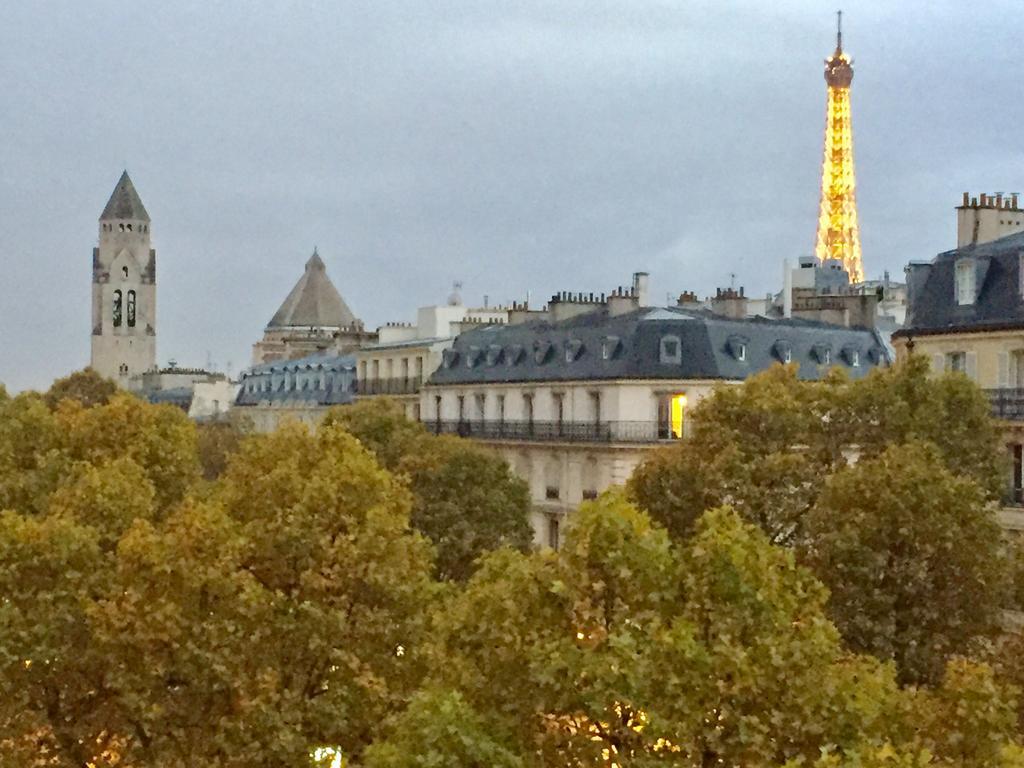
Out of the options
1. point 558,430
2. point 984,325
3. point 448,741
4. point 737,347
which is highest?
point 737,347

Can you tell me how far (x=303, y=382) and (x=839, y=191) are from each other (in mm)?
74698

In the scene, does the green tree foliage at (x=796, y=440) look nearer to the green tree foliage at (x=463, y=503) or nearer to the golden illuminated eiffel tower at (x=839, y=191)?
the green tree foliage at (x=463, y=503)

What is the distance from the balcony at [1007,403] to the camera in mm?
37250

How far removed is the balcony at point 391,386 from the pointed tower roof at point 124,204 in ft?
Result: 369

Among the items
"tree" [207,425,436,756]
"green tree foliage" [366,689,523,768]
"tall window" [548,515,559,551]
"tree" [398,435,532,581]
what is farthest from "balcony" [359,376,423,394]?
"green tree foliage" [366,689,523,768]

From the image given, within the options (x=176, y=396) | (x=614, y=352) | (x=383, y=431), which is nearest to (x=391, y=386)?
(x=614, y=352)

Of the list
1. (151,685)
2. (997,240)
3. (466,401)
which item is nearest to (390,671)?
(151,685)

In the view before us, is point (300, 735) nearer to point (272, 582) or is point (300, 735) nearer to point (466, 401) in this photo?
point (272, 582)

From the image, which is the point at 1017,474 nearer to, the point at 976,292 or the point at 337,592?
the point at 976,292

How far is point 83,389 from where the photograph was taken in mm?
77312

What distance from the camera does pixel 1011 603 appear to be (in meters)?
32.0

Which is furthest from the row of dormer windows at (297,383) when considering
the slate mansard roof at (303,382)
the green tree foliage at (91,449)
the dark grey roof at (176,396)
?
the green tree foliage at (91,449)

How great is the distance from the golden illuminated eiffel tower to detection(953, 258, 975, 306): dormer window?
11104 centimetres

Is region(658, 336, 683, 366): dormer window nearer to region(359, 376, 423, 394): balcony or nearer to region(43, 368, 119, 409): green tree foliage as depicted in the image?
region(359, 376, 423, 394): balcony
